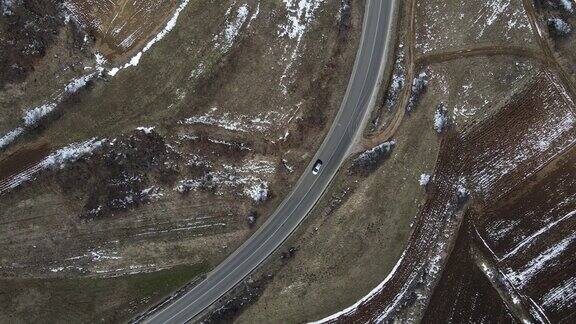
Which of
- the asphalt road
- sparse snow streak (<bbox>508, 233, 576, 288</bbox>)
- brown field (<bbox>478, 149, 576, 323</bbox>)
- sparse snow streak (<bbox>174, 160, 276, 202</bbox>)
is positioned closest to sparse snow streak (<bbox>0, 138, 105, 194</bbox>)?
sparse snow streak (<bbox>174, 160, 276, 202</bbox>)

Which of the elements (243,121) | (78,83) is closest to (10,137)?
(78,83)

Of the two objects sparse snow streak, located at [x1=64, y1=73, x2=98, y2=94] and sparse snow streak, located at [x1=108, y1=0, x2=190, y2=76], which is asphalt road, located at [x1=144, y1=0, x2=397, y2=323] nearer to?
sparse snow streak, located at [x1=108, y1=0, x2=190, y2=76]

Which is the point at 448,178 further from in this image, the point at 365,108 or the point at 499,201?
the point at 365,108

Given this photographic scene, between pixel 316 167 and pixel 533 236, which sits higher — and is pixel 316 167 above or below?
above

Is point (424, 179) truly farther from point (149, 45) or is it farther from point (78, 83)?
point (78, 83)

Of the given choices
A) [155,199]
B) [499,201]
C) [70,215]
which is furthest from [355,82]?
[70,215]

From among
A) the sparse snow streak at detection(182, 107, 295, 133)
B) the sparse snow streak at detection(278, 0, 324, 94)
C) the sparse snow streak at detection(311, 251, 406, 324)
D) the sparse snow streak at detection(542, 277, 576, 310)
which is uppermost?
the sparse snow streak at detection(278, 0, 324, 94)
